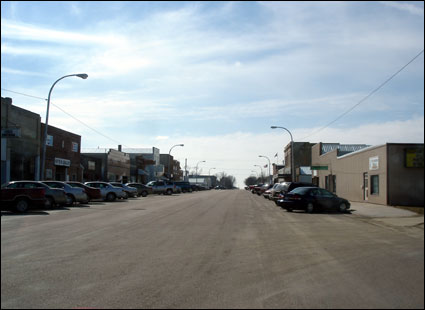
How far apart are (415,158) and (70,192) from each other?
77.5 feet

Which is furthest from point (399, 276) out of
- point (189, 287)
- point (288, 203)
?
point (288, 203)

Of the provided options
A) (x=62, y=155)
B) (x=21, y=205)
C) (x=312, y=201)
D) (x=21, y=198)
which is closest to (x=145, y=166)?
(x=62, y=155)

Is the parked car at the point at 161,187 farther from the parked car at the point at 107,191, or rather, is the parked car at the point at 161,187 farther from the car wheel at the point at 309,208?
the car wheel at the point at 309,208

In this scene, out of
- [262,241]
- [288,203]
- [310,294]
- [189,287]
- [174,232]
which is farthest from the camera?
[288,203]

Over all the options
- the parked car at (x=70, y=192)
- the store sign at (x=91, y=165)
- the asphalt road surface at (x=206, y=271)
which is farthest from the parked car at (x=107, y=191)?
the asphalt road surface at (x=206, y=271)

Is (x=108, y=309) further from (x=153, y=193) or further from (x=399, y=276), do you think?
(x=153, y=193)

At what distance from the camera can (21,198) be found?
13039 mm

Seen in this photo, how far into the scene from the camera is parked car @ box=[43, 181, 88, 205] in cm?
2441

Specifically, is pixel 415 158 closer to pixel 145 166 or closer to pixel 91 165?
pixel 91 165

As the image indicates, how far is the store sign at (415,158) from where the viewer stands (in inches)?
138

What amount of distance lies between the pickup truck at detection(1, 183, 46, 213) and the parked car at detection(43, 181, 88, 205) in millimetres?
9471

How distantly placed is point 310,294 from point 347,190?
24.5 meters

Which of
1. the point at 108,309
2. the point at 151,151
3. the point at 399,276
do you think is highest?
the point at 151,151

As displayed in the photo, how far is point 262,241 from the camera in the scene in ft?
35.2
